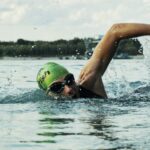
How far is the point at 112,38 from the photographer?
10.9m

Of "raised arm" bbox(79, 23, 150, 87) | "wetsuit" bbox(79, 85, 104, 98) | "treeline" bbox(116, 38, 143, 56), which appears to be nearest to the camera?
"raised arm" bbox(79, 23, 150, 87)

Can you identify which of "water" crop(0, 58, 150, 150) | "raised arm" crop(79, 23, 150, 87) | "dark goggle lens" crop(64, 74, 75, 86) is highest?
"raised arm" crop(79, 23, 150, 87)

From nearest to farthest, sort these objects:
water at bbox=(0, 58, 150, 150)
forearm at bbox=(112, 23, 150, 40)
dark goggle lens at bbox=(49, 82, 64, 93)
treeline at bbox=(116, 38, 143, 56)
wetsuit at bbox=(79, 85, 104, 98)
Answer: water at bbox=(0, 58, 150, 150), forearm at bbox=(112, 23, 150, 40), dark goggle lens at bbox=(49, 82, 64, 93), wetsuit at bbox=(79, 85, 104, 98), treeline at bbox=(116, 38, 143, 56)

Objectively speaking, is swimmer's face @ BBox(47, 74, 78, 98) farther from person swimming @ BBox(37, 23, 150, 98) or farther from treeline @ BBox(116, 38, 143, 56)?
treeline @ BBox(116, 38, 143, 56)

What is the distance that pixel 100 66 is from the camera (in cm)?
1130

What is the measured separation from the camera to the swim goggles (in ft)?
35.9

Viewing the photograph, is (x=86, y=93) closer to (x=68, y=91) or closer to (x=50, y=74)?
(x=68, y=91)

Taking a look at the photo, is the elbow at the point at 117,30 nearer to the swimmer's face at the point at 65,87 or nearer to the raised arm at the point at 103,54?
the raised arm at the point at 103,54

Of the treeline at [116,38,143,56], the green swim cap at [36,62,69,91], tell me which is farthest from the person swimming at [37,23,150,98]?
the treeline at [116,38,143,56]

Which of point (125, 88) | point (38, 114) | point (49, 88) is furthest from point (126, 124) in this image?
point (125, 88)

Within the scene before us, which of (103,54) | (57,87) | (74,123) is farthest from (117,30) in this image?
(74,123)

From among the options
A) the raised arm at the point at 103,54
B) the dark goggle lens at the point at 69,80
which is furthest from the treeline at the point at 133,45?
the dark goggle lens at the point at 69,80

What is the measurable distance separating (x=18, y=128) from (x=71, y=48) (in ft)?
66.9

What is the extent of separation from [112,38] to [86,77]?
807mm
